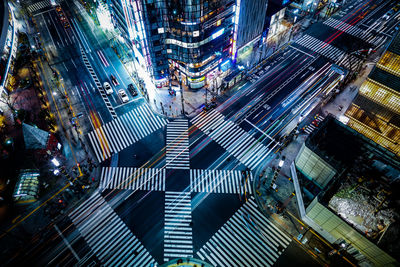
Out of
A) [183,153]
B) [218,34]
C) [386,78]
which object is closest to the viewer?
[386,78]

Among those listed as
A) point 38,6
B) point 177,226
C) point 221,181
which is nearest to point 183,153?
point 221,181

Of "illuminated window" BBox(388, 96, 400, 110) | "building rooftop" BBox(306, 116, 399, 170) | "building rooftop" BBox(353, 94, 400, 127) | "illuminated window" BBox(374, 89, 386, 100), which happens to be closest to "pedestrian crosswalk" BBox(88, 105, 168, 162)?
"building rooftop" BBox(306, 116, 399, 170)

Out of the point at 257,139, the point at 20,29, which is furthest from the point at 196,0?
the point at 20,29

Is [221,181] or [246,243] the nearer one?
[246,243]

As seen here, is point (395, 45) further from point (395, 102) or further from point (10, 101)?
point (10, 101)

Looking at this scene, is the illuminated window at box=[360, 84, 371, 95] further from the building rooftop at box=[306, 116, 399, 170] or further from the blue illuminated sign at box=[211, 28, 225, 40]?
the blue illuminated sign at box=[211, 28, 225, 40]

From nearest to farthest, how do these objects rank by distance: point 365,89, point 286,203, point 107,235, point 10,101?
point 107,235 < point 286,203 < point 365,89 < point 10,101

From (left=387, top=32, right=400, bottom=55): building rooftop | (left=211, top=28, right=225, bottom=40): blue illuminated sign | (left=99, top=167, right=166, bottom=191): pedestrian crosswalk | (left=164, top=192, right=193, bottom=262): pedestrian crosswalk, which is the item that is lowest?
(left=164, top=192, right=193, bottom=262): pedestrian crosswalk
